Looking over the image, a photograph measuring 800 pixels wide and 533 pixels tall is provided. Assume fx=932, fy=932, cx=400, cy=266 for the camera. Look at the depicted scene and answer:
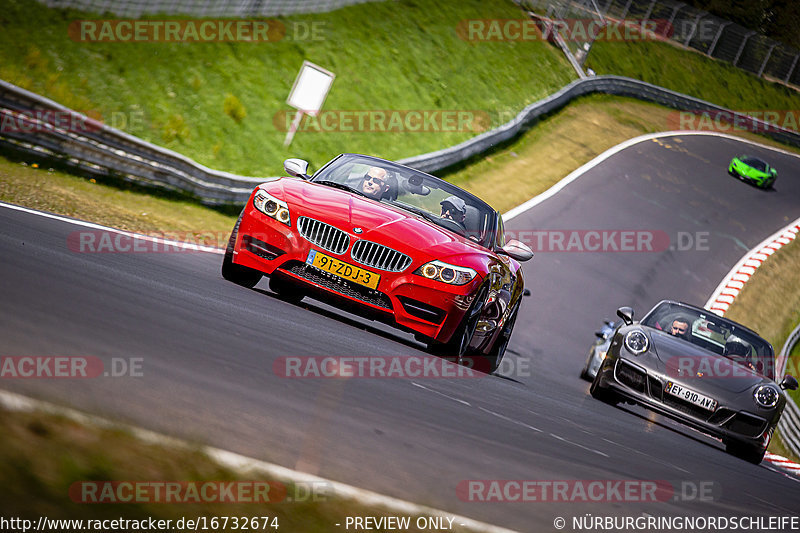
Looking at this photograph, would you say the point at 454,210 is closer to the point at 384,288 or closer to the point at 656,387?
the point at 384,288

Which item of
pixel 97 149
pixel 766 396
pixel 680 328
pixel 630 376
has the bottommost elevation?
pixel 97 149

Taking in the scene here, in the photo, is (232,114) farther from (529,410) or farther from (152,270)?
(529,410)

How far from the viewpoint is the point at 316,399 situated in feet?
16.9

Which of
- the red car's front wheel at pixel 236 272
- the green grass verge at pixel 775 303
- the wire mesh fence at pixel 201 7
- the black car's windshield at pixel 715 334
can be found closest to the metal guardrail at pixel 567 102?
the wire mesh fence at pixel 201 7

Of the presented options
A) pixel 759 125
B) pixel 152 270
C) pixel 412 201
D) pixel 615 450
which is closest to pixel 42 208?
pixel 152 270

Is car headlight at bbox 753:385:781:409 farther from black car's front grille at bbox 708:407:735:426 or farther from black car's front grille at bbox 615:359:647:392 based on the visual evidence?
black car's front grille at bbox 615:359:647:392

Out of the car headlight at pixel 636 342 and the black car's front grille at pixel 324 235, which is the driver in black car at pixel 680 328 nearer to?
the car headlight at pixel 636 342

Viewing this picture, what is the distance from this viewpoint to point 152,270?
27.3ft

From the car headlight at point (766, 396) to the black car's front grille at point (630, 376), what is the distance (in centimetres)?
121

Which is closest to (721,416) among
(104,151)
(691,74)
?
(104,151)

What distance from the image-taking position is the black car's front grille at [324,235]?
7.24 m

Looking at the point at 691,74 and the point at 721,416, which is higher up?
the point at 691,74

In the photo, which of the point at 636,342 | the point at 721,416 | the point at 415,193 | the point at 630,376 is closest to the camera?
the point at 415,193

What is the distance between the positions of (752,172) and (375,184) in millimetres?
28723
